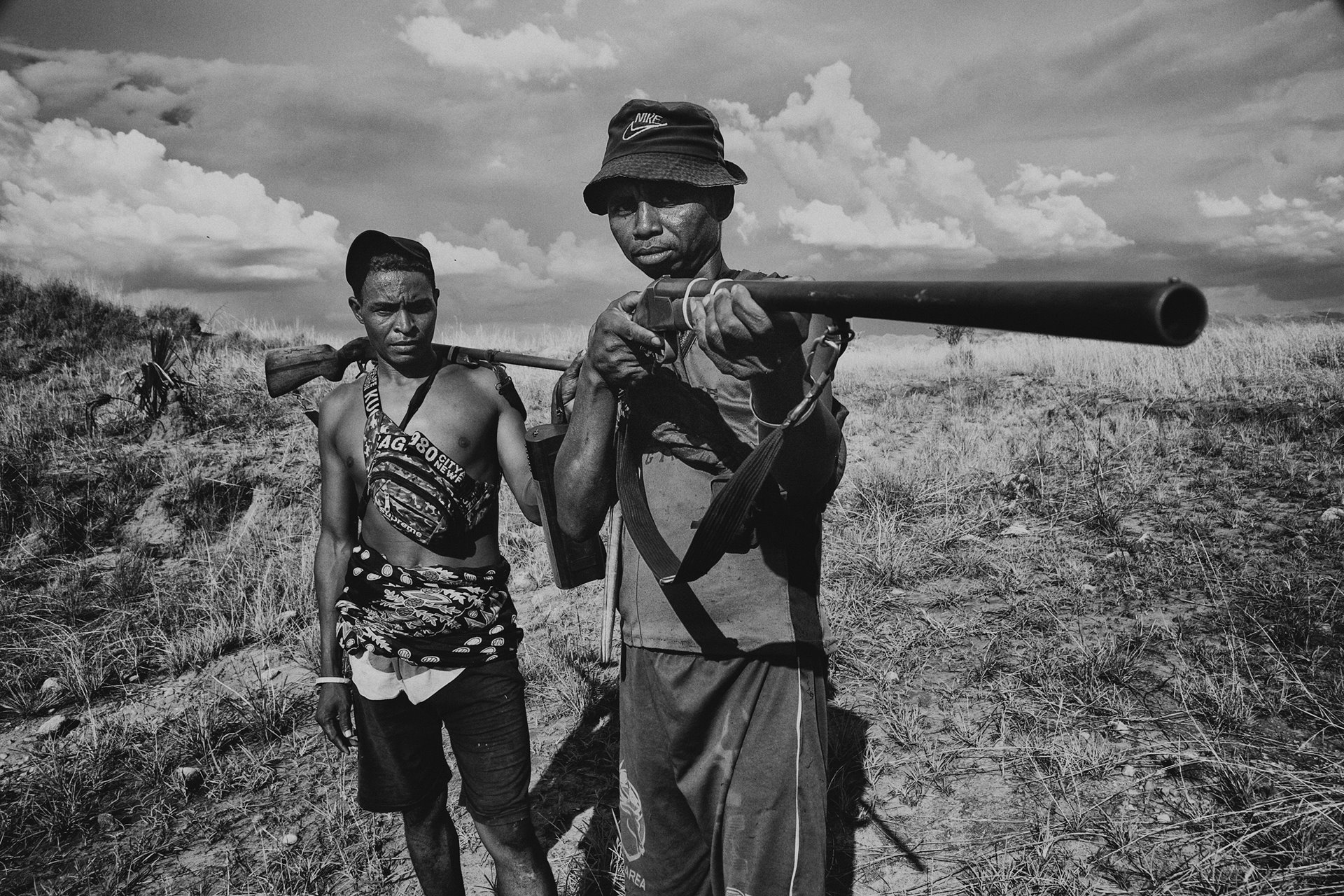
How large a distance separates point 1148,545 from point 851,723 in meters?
3.00

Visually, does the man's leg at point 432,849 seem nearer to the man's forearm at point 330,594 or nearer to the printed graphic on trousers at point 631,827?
the man's forearm at point 330,594

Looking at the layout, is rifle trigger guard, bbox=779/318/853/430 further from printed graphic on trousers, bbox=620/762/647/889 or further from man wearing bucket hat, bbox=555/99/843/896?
printed graphic on trousers, bbox=620/762/647/889

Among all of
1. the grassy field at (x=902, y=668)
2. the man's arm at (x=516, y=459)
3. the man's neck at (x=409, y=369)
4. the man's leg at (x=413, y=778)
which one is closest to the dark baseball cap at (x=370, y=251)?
the man's neck at (x=409, y=369)

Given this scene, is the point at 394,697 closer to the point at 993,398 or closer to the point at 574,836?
the point at 574,836

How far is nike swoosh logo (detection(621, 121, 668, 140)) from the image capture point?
6.50 ft

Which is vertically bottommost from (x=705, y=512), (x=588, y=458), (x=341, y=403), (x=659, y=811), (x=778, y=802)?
(x=659, y=811)

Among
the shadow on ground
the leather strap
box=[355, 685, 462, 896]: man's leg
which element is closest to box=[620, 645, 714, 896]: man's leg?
the leather strap

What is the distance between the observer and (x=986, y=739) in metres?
3.32

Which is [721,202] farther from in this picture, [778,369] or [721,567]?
[721,567]

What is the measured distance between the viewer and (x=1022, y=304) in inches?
38.8

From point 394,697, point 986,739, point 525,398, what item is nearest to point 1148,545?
point 986,739

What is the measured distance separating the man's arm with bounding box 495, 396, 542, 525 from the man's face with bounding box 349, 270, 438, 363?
400mm

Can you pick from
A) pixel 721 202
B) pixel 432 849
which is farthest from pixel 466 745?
pixel 721 202

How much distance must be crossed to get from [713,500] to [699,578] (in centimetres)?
28
